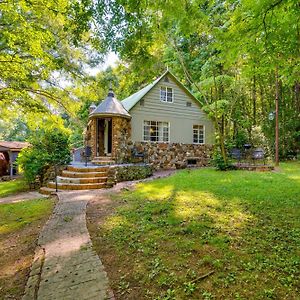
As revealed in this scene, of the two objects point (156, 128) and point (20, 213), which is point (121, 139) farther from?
point (20, 213)

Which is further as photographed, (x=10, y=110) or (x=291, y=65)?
(x=10, y=110)

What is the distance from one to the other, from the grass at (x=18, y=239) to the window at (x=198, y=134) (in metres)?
11.0

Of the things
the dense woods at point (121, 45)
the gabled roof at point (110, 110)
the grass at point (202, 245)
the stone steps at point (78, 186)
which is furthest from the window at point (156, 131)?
the grass at point (202, 245)

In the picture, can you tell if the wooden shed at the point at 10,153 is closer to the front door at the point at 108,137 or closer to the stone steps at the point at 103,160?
the front door at the point at 108,137

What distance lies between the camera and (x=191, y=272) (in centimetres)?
320

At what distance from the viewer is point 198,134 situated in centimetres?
1722

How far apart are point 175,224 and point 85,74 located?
7.99m

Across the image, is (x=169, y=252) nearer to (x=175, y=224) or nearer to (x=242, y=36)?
(x=175, y=224)

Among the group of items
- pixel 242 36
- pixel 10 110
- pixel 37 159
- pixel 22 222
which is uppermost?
pixel 242 36

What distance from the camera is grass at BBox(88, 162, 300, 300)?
2908 mm

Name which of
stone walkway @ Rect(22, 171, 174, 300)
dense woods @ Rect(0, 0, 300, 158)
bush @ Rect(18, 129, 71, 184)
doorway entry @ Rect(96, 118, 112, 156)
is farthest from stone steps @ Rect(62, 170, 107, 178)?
stone walkway @ Rect(22, 171, 174, 300)

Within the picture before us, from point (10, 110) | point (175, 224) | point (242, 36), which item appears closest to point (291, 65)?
point (242, 36)

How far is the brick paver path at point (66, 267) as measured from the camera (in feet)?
9.39

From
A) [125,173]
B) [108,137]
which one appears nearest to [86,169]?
[125,173]
